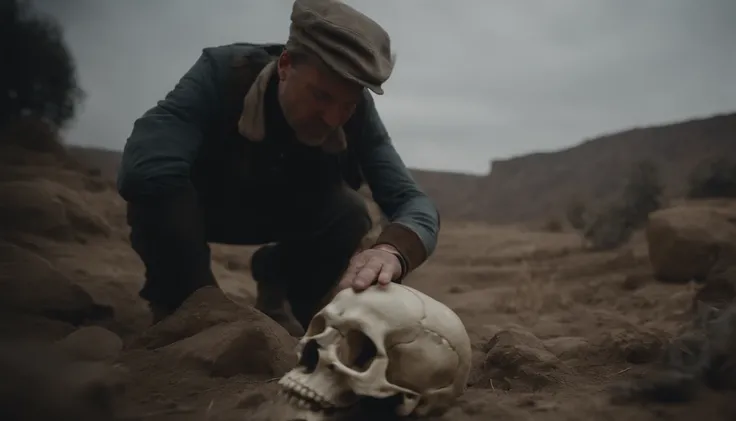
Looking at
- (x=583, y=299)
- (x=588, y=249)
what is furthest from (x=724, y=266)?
(x=588, y=249)

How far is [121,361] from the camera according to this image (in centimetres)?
172

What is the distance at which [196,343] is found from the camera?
6.52 feet

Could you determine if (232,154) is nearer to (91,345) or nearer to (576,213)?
(91,345)

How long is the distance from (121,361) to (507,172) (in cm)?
1176

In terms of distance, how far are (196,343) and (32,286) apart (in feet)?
2.32

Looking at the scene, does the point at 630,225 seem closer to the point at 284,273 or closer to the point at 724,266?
the point at 724,266

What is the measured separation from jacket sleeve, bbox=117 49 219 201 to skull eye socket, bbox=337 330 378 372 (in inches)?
35.4

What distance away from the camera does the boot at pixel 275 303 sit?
3078 millimetres

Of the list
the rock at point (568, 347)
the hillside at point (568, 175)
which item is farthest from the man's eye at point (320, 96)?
the hillside at point (568, 175)

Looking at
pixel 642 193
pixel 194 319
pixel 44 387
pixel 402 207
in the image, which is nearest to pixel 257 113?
pixel 402 207

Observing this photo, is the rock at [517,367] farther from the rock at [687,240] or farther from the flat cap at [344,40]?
the rock at [687,240]

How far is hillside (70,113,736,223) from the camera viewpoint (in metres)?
8.04

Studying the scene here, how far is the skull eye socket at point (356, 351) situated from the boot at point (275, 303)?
4.28 feet

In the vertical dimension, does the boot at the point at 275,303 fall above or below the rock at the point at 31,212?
below
